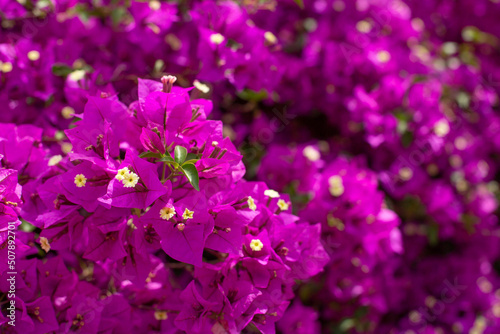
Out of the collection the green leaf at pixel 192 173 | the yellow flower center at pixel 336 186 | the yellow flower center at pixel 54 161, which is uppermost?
the green leaf at pixel 192 173

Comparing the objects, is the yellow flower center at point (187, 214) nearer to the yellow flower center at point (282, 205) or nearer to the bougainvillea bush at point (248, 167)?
the bougainvillea bush at point (248, 167)

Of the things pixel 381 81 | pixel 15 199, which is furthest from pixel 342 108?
pixel 15 199

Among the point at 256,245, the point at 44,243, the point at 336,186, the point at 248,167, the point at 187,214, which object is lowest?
the point at 248,167

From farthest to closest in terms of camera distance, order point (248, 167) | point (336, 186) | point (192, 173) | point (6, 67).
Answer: point (248, 167)
point (336, 186)
point (6, 67)
point (192, 173)

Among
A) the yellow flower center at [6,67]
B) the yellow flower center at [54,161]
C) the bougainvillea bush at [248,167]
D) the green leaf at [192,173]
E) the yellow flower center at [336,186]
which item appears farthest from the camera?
the yellow flower center at [336,186]

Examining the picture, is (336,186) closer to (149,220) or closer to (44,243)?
(149,220)

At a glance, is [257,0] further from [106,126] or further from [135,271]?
[135,271]

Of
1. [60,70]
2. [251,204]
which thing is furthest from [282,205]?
[60,70]

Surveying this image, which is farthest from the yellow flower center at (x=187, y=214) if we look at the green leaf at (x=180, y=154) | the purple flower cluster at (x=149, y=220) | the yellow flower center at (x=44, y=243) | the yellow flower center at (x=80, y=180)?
the yellow flower center at (x=44, y=243)
